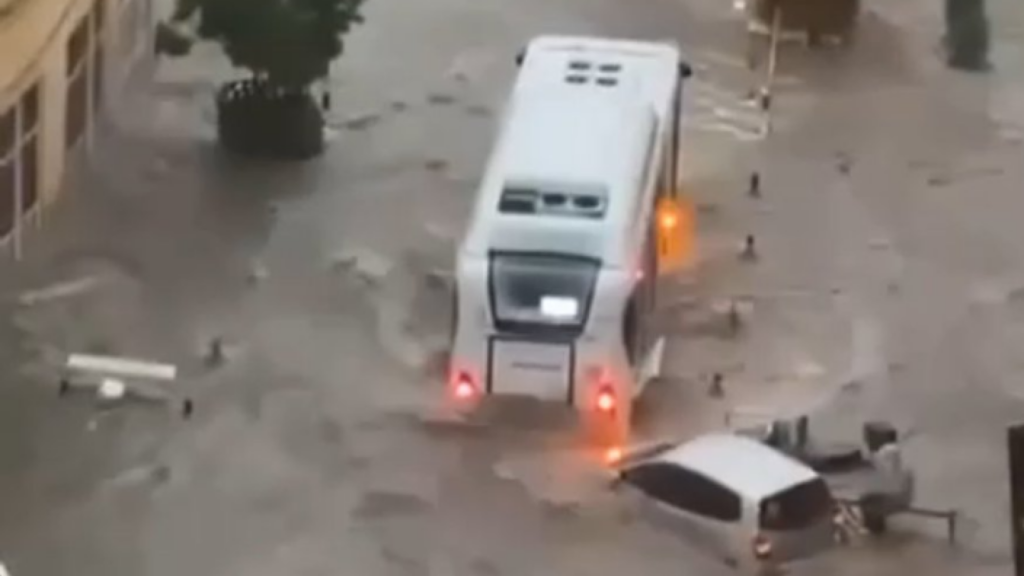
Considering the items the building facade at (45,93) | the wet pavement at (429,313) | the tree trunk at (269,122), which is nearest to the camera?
the wet pavement at (429,313)

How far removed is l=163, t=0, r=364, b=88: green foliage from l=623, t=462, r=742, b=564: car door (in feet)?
17.4

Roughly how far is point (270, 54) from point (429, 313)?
9.09 feet

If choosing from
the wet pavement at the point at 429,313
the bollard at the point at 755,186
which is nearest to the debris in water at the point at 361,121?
the wet pavement at the point at 429,313

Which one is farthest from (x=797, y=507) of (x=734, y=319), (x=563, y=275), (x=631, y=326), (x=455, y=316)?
(x=734, y=319)

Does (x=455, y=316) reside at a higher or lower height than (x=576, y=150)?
lower

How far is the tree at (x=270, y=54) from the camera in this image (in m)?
18.2

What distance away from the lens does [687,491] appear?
13805 mm

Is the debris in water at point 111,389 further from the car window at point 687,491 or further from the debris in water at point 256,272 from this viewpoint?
the car window at point 687,491

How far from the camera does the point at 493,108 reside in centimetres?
2009

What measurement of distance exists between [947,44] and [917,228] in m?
3.91

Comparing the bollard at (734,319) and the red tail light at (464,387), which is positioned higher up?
the red tail light at (464,387)

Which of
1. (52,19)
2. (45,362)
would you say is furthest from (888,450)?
(52,19)

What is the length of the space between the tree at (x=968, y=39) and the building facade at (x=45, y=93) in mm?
6721

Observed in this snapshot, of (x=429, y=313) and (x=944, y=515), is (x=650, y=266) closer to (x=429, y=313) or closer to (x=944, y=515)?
(x=429, y=313)
